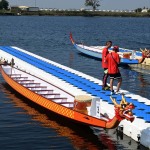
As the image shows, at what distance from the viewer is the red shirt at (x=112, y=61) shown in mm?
19219

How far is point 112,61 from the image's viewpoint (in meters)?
19.2

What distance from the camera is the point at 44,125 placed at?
1827 cm

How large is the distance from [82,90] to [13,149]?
698cm

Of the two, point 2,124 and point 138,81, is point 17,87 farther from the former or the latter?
point 138,81

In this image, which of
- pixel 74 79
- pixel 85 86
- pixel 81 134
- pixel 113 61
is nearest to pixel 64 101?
pixel 81 134

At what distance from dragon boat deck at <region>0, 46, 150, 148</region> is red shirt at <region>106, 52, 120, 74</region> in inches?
50.1

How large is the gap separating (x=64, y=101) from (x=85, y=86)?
10.9 feet

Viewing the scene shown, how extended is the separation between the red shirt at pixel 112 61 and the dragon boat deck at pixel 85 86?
1.27 m

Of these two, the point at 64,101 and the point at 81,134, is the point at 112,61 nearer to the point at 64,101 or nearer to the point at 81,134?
the point at 64,101

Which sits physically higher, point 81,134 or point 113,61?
point 113,61

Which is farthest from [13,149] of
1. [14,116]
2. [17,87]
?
[17,87]

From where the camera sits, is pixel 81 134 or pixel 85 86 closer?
pixel 81 134

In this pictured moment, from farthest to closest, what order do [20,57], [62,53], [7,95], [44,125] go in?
[62,53] < [20,57] < [7,95] < [44,125]

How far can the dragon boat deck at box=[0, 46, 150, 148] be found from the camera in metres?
15.9
